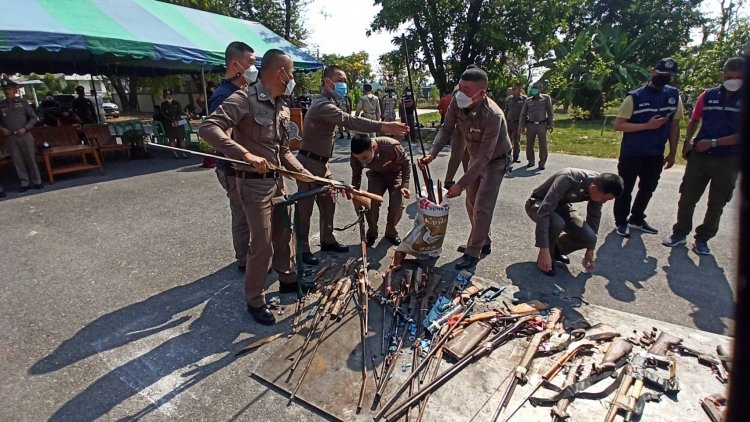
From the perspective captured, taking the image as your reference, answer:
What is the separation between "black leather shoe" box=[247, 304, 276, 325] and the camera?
3395 mm

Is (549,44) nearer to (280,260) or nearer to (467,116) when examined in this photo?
(467,116)

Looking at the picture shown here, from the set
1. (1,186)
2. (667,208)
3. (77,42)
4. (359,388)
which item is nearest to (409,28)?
(77,42)

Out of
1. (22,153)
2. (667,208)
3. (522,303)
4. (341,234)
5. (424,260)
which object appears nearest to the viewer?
(522,303)

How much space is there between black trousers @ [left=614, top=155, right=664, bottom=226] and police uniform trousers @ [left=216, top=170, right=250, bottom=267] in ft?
14.7

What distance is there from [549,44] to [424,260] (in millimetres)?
14462

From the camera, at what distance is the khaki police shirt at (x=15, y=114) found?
23.8 feet

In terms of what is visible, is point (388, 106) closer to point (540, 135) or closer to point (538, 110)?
point (538, 110)

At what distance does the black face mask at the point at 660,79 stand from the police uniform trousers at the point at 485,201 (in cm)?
211

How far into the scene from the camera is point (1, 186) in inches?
300

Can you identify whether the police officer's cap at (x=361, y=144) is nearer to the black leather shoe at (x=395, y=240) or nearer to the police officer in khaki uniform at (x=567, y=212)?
the black leather shoe at (x=395, y=240)

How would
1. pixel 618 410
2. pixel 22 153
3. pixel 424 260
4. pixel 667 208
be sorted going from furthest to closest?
pixel 22 153, pixel 667 208, pixel 424 260, pixel 618 410

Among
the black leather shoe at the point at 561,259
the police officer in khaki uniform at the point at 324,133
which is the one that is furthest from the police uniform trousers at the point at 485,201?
the police officer in khaki uniform at the point at 324,133

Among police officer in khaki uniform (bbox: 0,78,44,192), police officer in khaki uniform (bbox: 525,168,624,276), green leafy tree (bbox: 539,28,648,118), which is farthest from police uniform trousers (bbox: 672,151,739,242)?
green leafy tree (bbox: 539,28,648,118)

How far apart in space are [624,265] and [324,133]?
3.57 metres
